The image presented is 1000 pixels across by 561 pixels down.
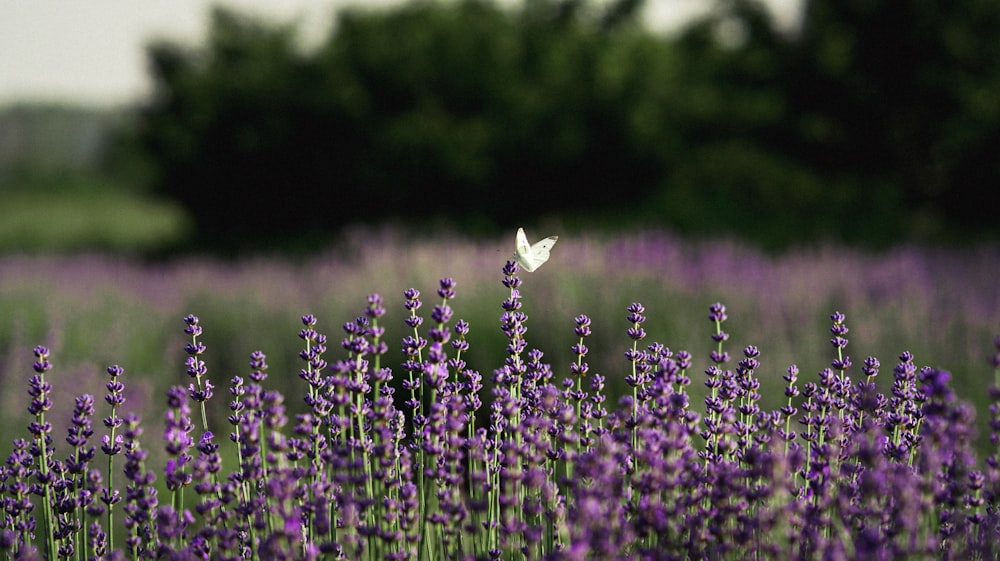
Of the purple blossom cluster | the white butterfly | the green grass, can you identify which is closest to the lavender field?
the white butterfly

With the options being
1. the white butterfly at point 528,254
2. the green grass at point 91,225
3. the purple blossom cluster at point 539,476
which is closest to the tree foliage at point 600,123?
the green grass at point 91,225

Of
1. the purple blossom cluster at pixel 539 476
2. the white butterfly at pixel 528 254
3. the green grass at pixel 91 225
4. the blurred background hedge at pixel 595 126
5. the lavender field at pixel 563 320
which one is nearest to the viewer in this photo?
the purple blossom cluster at pixel 539 476

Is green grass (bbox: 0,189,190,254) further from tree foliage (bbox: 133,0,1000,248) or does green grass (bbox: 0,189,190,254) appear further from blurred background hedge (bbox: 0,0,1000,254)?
tree foliage (bbox: 133,0,1000,248)

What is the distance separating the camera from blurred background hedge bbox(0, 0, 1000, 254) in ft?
46.7

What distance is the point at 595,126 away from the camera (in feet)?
47.1

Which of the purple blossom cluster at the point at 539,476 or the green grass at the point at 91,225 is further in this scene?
the green grass at the point at 91,225

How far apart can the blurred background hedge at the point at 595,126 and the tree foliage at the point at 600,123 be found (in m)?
0.03

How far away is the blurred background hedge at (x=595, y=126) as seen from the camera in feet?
46.7

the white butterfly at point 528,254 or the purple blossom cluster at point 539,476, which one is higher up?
the white butterfly at point 528,254

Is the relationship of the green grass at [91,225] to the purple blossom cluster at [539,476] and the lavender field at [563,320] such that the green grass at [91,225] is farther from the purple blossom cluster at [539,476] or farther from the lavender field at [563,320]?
the purple blossom cluster at [539,476]

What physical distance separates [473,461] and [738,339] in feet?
14.8

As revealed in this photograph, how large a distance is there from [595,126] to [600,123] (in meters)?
0.09

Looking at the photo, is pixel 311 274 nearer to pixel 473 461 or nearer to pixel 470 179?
pixel 470 179

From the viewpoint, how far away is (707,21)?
17.2 meters
